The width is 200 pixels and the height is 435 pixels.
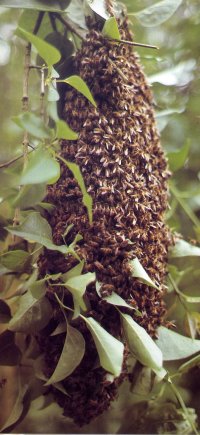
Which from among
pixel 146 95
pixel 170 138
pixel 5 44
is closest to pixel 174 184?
pixel 170 138

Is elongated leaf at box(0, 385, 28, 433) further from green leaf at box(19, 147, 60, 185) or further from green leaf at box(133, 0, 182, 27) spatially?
green leaf at box(133, 0, 182, 27)

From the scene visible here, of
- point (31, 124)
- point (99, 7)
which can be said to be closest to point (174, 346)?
point (31, 124)

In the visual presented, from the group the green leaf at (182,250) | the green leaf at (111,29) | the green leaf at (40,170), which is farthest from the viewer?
the green leaf at (182,250)

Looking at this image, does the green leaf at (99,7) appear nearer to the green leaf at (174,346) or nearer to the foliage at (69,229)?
the foliage at (69,229)

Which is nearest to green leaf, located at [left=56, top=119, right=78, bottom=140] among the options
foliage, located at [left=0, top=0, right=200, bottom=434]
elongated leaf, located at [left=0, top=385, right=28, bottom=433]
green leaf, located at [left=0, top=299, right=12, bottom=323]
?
foliage, located at [left=0, top=0, right=200, bottom=434]

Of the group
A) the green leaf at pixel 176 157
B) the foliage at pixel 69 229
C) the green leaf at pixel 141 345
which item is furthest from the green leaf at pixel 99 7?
the green leaf at pixel 141 345

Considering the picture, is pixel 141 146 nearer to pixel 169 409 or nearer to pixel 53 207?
pixel 53 207
